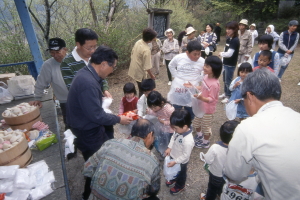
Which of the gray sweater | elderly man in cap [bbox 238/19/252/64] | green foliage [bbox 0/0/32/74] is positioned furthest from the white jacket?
green foliage [bbox 0/0/32/74]

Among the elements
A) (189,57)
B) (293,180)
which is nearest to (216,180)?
(293,180)

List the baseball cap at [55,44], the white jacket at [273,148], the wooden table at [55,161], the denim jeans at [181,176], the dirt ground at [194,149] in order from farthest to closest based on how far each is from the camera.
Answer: the baseball cap at [55,44], the dirt ground at [194,149], the denim jeans at [181,176], the wooden table at [55,161], the white jacket at [273,148]

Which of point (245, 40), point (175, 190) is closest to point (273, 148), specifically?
point (175, 190)

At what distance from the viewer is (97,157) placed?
159 centimetres

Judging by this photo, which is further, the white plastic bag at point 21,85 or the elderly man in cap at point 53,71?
the white plastic bag at point 21,85

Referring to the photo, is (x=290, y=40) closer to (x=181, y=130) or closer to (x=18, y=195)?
(x=181, y=130)

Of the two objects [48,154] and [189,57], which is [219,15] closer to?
[189,57]

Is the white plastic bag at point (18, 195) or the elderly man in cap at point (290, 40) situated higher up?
the elderly man in cap at point (290, 40)

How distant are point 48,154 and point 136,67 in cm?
270

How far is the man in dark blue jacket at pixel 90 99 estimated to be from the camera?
1944mm

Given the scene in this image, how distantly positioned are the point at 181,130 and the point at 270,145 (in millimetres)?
1277

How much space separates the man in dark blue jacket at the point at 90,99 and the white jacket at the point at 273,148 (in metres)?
1.41

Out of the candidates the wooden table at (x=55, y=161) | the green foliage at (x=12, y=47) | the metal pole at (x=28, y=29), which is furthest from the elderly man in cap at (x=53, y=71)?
the green foliage at (x=12, y=47)

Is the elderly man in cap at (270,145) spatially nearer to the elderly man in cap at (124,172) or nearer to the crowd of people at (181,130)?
the crowd of people at (181,130)
